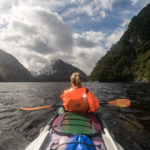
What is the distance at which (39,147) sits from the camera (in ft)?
8.53

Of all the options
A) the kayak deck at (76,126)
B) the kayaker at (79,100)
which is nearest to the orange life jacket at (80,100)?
the kayaker at (79,100)

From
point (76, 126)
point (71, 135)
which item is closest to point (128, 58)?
point (76, 126)

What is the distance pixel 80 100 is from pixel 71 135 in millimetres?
1263

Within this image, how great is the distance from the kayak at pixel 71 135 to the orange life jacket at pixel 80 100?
32cm

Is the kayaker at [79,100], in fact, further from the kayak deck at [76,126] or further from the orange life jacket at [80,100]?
the kayak deck at [76,126]

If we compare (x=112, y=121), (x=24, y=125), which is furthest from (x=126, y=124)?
(x=24, y=125)

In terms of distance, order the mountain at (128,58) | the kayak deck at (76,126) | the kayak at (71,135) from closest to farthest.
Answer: the kayak at (71,135) < the kayak deck at (76,126) < the mountain at (128,58)

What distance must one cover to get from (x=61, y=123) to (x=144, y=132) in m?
4.05

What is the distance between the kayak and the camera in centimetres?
274

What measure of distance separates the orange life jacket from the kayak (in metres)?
0.32

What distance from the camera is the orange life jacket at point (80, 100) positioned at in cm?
417

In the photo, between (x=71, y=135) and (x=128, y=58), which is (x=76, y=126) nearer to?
(x=71, y=135)

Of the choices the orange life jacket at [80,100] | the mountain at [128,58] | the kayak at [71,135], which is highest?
the mountain at [128,58]

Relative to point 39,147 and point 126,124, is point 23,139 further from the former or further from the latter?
point 126,124
